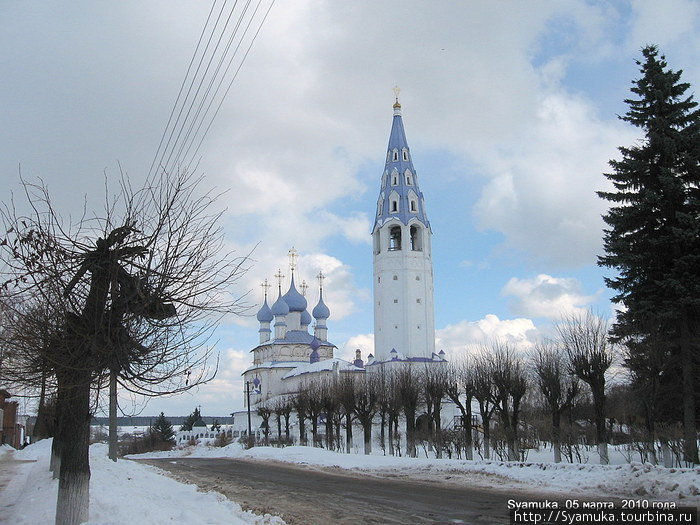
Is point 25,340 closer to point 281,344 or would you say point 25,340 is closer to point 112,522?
point 112,522

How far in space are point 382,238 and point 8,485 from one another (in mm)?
51950

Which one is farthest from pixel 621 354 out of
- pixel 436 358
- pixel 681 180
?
pixel 436 358

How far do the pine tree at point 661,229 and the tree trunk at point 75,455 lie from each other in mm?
16332

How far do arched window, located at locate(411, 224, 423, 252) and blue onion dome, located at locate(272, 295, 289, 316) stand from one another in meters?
24.1

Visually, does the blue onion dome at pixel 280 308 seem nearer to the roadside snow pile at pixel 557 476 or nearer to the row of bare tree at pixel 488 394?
the row of bare tree at pixel 488 394

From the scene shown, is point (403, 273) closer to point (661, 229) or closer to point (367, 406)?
point (367, 406)

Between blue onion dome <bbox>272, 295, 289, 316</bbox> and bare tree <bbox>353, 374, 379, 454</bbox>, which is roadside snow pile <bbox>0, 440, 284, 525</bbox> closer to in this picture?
bare tree <bbox>353, 374, 379, 454</bbox>

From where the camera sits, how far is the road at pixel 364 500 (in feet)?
40.0

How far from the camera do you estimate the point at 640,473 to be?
627 inches

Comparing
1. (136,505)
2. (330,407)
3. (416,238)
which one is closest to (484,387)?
(330,407)

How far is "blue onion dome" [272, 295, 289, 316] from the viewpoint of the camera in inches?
3403

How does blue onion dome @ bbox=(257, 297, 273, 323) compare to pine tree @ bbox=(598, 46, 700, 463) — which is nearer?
pine tree @ bbox=(598, 46, 700, 463)

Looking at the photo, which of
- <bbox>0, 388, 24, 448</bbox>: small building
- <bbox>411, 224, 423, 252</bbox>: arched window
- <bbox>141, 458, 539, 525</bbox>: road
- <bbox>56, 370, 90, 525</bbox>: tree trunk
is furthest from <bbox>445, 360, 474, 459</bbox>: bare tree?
<bbox>0, 388, 24, 448</bbox>: small building

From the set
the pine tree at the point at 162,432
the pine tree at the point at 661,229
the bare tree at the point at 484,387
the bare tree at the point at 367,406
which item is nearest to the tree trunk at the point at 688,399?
the pine tree at the point at 661,229
